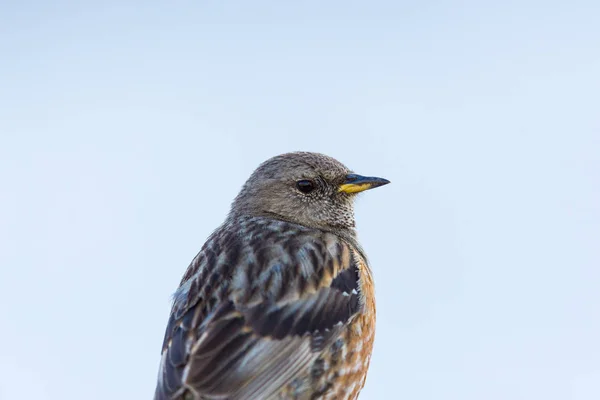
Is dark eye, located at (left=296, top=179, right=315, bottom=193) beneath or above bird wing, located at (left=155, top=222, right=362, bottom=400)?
above

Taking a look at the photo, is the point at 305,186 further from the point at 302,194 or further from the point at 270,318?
the point at 270,318

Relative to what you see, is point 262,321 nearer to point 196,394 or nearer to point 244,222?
point 196,394

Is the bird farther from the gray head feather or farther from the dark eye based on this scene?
the dark eye

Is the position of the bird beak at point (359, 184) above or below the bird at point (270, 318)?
above

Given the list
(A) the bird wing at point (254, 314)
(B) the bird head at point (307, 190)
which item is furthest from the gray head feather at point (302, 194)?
(A) the bird wing at point (254, 314)

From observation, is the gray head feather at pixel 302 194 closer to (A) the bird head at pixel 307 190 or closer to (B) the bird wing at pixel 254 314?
(A) the bird head at pixel 307 190

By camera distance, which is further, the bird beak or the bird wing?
the bird beak

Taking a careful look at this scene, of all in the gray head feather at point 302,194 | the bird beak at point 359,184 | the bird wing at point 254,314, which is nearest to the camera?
the bird wing at point 254,314

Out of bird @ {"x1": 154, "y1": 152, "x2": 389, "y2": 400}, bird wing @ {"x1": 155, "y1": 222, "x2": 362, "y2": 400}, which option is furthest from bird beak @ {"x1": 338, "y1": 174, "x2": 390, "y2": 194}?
bird wing @ {"x1": 155, "y1": 222, "x2": 362, "y2": 400}

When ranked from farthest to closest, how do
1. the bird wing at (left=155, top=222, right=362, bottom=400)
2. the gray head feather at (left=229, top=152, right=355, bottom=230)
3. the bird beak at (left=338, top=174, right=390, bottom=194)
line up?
the bird beak at (left=338, top=174, right=390, bottom=194)
the gray head feather at (left=229, top=152, right=355, bottom=230)
the bird wing at (left=155, top=222, right=362, bottom=400)
